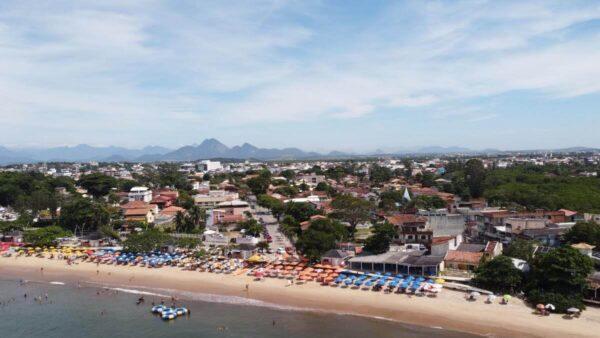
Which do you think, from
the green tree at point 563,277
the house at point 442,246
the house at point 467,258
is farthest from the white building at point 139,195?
the green tree at point 563,277

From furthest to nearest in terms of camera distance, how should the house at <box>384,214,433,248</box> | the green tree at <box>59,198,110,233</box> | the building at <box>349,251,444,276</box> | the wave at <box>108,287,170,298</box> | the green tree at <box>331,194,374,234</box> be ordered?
the green tree at <box>59,198,110,233</box>
the green tree at <box>331,194,374,234</box>
the house at <box>384,214,433,248</box>
the building at <box>349,251,444,276</box>
the wave at <box>108,287,170,298</box>

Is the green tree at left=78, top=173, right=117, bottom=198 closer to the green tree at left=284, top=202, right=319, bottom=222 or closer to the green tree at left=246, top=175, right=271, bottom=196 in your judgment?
the green tree at left=246, top=175, right=271, bottom=196

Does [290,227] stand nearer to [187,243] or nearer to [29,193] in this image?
[187,243]

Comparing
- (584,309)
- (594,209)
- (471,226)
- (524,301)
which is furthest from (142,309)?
(594,209)

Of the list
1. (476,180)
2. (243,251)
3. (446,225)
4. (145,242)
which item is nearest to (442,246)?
(446,225)

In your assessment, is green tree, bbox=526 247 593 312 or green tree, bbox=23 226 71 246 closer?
green tree, bbox=526 247 593 312

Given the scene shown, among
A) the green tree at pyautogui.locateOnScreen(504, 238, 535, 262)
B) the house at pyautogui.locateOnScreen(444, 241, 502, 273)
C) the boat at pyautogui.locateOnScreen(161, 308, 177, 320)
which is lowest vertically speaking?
the boat at pyautogui.locateOnScreen(161, 308, 177, 320)

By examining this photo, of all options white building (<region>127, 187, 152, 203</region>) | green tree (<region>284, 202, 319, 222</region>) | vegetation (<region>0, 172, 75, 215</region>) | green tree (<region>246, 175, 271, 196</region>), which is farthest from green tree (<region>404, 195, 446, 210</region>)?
vegetation (<region>0, 172, 75, 215</region>)

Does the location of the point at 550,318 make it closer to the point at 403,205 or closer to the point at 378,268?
the point at 378,268
